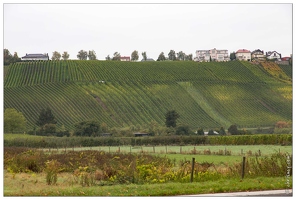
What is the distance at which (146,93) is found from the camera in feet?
362

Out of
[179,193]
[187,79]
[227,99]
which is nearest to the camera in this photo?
[179,193]

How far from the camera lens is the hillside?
324 ft

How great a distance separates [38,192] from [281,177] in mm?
9172

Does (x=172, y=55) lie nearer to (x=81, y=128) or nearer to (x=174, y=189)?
(x=81, y=128)

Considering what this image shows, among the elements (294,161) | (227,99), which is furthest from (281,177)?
(227,99)

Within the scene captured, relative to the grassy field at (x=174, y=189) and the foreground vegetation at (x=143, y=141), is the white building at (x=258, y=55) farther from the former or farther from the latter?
the grassy field at (x=174, y=189)

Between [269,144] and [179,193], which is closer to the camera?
[179,193]

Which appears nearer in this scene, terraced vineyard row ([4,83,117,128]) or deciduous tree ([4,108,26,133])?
deciduous tree ([4,108,26,133])

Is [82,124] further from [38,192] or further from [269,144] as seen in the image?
[38,192]

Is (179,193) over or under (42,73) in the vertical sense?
under

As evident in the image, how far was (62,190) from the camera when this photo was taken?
63.7 feet

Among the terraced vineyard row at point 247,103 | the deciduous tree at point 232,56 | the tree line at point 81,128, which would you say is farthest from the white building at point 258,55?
the tree line at point 81,128

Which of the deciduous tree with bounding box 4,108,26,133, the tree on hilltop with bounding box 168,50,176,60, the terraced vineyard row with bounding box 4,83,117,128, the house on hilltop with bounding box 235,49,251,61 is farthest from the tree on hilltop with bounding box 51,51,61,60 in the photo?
the deciduous tree with bounding box 4,108,26,133

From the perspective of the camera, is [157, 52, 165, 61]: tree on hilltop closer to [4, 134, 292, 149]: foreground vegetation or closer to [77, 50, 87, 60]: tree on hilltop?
[77, 50, 87, 60]: tree on hilltop
